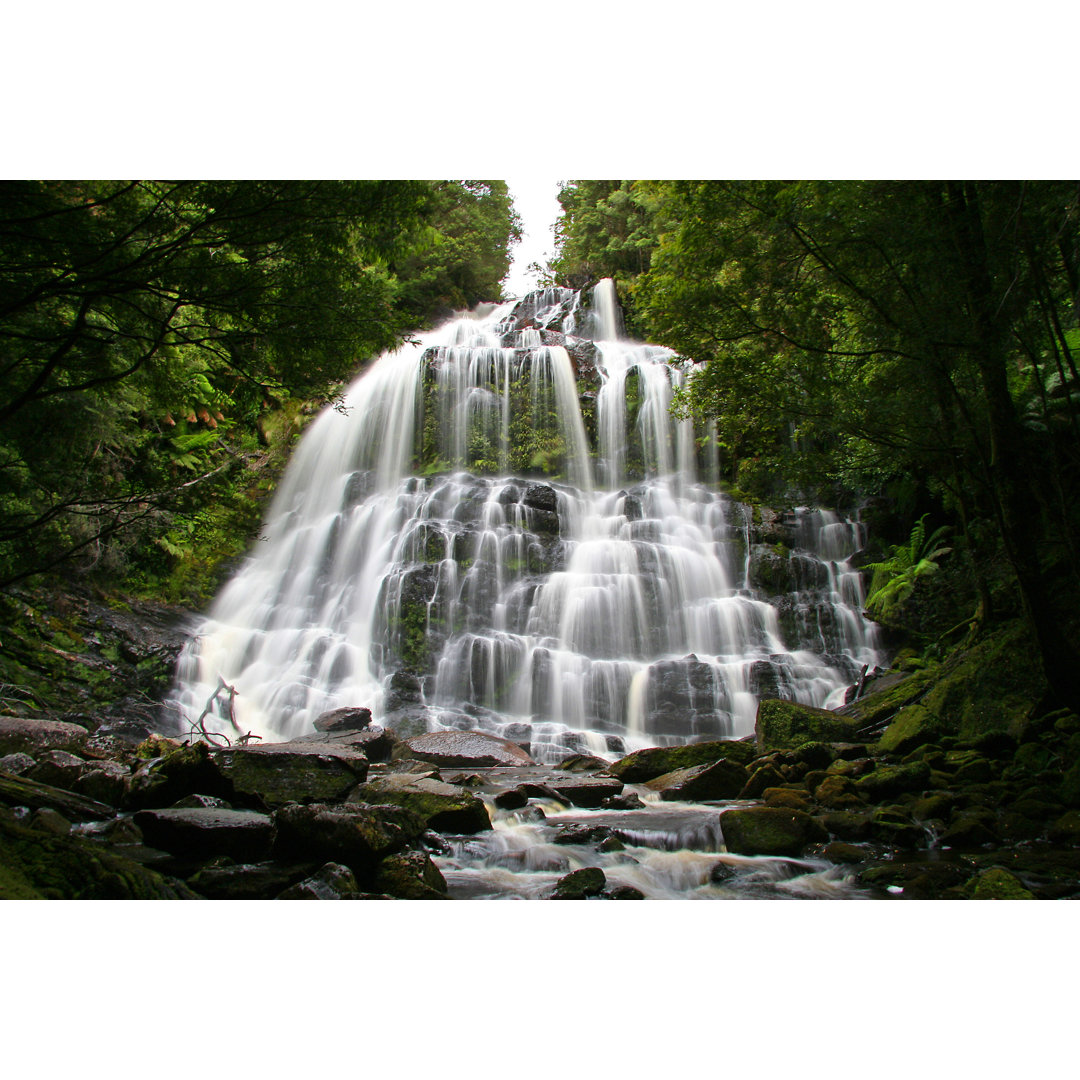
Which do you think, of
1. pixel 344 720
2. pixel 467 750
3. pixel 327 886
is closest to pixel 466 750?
pixel 467 750

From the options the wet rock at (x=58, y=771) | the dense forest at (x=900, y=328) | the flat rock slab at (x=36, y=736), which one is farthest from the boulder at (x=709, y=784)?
the flat rock slab at (x=36, y=736)

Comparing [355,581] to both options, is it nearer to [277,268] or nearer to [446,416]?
[446,416]

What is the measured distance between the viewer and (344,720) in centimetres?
808

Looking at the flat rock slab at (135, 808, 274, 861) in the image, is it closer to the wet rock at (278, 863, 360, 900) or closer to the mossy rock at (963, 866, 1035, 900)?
the wet rock at (278, 863, 360, 900)

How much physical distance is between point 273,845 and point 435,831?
4.06 ft

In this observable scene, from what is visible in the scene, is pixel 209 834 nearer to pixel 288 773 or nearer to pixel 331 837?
pixel 331 837

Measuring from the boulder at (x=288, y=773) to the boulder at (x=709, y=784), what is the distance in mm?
2650

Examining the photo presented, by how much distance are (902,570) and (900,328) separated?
5862mm

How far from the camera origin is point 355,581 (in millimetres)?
11266

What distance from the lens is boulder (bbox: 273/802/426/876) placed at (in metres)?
3.40

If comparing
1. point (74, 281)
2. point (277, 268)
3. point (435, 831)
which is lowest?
point (435, 831)

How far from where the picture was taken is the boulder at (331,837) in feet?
11.2

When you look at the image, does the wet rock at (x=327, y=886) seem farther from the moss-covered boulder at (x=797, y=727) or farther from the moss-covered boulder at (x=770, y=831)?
the moss-covered boulder at (x=797, y=727)
